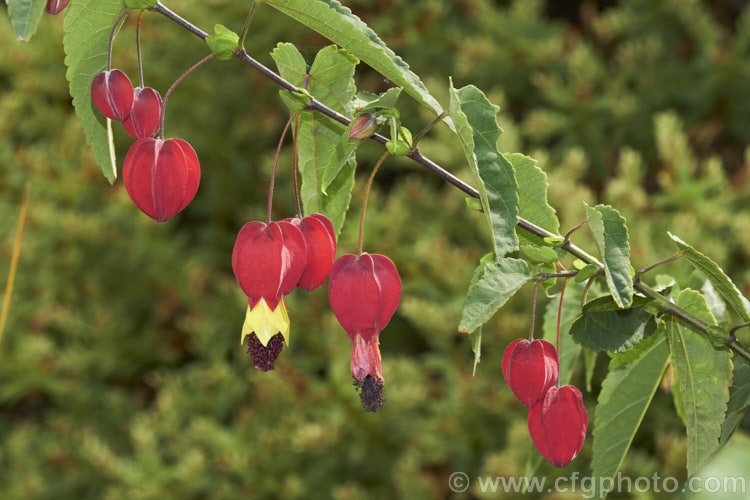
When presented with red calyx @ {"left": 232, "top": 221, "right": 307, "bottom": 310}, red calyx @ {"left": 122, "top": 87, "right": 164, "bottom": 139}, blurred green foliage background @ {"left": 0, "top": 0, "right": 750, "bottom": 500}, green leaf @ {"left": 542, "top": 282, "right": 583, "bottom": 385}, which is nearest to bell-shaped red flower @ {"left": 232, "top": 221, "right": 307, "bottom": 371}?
red calyx @ {"left": 232, "top": 221, "right": 307, "bottom": 310}

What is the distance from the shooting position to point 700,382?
54cm

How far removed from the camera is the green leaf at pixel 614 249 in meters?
0.49

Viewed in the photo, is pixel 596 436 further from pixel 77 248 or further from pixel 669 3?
pixel 77 248

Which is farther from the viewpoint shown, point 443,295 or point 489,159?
point 443,295

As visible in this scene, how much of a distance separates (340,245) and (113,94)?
4.06 feet

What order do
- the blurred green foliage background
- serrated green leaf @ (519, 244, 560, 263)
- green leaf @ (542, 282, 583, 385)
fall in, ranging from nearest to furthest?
serrated green leaf @ (519, 244, 560, 263), green leaf @ (542, 282, 583, 385), the blurred green foliage background

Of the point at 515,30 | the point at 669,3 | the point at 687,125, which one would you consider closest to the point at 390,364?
the point at 515,30

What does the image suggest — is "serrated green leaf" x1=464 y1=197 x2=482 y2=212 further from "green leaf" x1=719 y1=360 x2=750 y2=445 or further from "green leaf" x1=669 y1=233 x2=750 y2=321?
"green leaf" x1=719 y1=360 x2=750 y2=445

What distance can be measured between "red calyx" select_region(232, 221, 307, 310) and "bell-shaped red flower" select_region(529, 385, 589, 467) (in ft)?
0.67

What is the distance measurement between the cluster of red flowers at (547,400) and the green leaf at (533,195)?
0.08 m

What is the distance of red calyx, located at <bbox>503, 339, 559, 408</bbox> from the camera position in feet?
1.87

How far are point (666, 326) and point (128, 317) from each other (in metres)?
1.88

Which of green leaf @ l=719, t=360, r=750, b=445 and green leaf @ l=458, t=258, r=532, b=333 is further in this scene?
green leaf @ l=719, t=360, r=750, b=445

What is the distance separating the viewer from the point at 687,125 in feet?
6.73
